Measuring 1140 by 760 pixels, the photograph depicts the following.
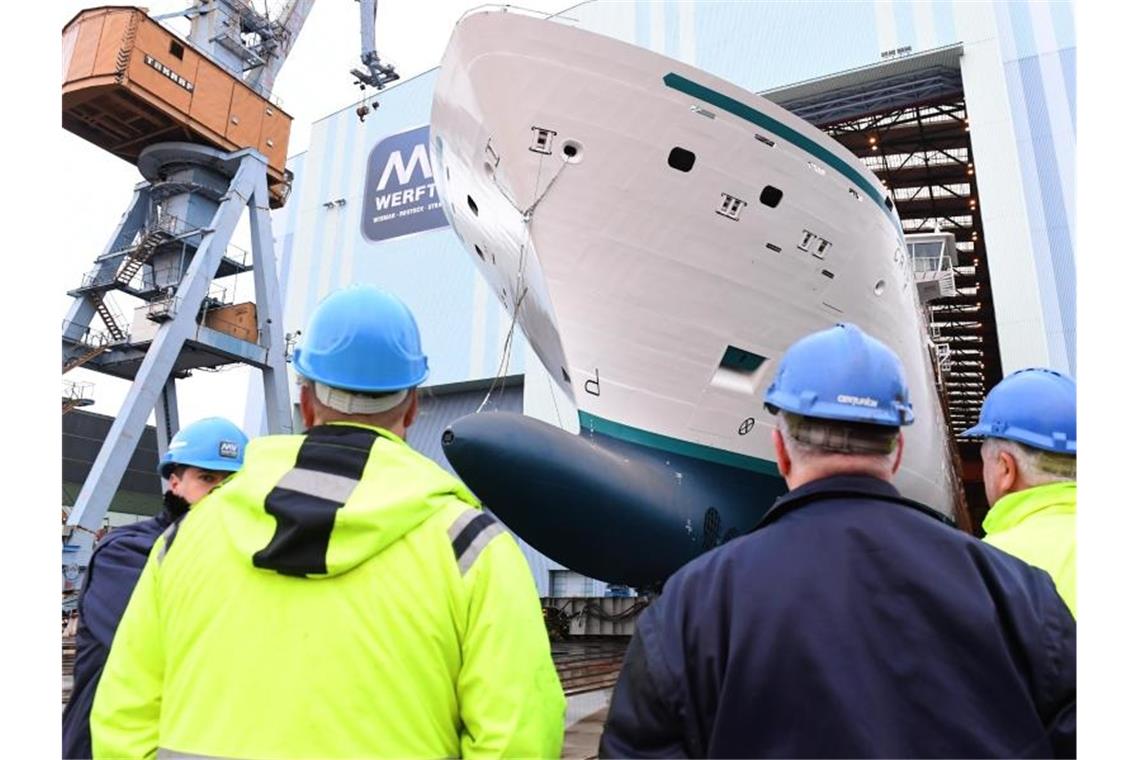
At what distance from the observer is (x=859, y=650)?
48.1 inches

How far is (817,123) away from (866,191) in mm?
9728

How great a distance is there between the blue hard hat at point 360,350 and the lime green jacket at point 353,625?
180mm

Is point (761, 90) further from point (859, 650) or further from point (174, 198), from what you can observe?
point (859, 650)

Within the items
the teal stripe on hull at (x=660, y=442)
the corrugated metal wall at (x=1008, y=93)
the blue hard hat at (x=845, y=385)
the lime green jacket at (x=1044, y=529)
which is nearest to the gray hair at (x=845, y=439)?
the blue hard hat at (x=845, y=385)

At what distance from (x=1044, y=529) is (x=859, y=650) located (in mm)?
985

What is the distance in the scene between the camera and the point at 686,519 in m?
7.59

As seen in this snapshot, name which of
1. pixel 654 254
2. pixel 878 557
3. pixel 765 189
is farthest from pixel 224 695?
pixel 765 189

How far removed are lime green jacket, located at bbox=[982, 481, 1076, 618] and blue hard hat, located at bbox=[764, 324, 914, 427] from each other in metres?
0.68

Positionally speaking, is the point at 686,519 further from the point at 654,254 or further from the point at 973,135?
the point at 973,135

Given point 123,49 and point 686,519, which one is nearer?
point 686,519

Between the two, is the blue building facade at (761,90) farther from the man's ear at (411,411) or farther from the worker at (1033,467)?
the man's ear at (411,411)

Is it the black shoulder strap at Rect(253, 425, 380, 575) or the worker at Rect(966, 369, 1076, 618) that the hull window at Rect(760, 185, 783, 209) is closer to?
the worker at Rect(966, 369, 1076, 618)

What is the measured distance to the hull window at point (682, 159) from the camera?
25.9 ft

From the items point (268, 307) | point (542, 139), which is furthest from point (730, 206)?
point (268, 307)
